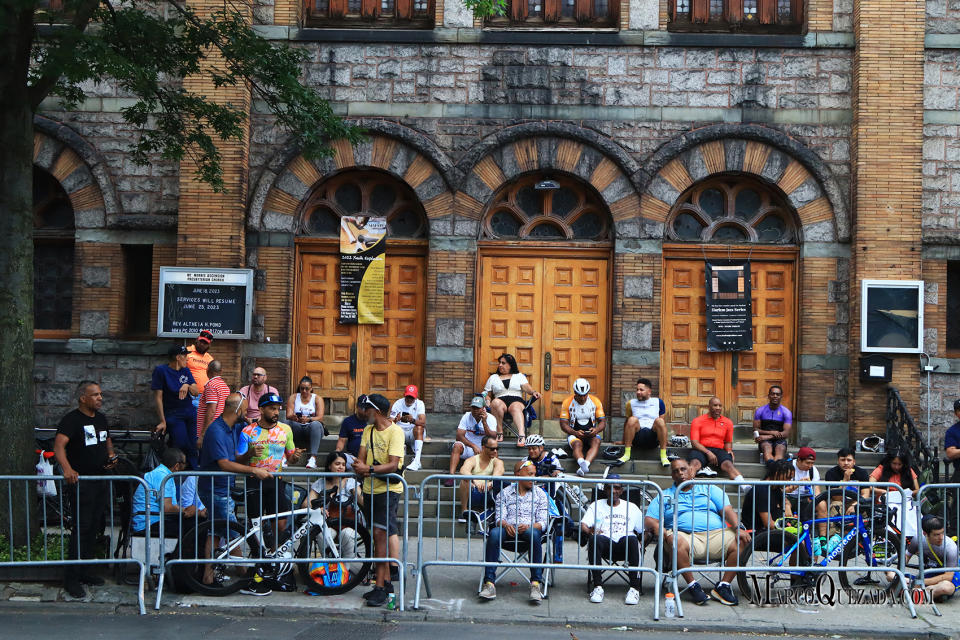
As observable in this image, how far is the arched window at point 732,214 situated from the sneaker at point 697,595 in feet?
23.5

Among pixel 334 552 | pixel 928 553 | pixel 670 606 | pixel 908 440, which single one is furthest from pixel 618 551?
pixel 908 440

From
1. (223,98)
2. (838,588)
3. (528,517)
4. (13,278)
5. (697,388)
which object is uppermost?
(223,98)

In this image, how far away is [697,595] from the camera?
31.2ft

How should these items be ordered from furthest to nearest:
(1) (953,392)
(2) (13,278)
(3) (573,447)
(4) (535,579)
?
1. (1) (953,392)
2. (3) (573,447)
3. (2) (13,278)
4. (4) (535,579)

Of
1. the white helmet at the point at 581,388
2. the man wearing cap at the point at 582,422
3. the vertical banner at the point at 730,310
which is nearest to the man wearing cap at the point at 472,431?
the man wearing cap at the point at 582,422

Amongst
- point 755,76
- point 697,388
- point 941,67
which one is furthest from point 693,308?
point 941,67

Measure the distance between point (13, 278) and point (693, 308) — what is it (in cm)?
961

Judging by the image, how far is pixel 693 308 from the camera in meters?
15.6

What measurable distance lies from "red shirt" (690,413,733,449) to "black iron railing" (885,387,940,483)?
2.41 meters

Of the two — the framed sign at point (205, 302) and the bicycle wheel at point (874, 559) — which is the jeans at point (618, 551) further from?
the framed sign at point (205, 302)

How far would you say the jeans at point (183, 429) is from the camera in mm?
13133

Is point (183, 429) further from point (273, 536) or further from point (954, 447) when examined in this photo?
point (954, 447)

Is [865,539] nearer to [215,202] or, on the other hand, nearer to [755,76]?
[755,76]

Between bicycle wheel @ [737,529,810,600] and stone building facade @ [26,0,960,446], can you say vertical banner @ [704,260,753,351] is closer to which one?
stone building facade @ [26,0,960,446]
